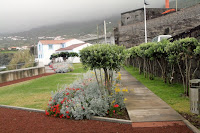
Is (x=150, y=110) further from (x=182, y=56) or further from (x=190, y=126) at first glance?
(x=182, y=56)

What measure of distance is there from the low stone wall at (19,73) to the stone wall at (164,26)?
78.2 ft

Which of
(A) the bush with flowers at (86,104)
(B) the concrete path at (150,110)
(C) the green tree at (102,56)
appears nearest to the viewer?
(B) the concrete path at (150,110)

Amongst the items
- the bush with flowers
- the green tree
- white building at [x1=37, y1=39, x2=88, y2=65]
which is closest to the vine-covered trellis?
the green tree

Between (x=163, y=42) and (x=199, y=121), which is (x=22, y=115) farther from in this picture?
(x=163, y=42)

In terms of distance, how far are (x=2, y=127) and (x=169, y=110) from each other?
524 cm

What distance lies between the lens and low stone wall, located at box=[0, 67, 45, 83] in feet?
60.0

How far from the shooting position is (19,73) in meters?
20.5

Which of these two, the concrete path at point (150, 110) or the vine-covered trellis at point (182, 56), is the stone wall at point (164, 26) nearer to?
the vine-covered trellis at point (182, 56)

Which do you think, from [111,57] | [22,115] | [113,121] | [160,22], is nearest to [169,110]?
[113,121]

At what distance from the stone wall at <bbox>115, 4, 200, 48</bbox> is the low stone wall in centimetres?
2383

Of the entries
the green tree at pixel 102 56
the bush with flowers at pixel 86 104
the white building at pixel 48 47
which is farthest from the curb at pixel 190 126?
the white building at pixel 48 47

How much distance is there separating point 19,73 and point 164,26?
100 feet

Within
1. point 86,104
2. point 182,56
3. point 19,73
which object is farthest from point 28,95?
point 19,73

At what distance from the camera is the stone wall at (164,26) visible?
31.8 metres
